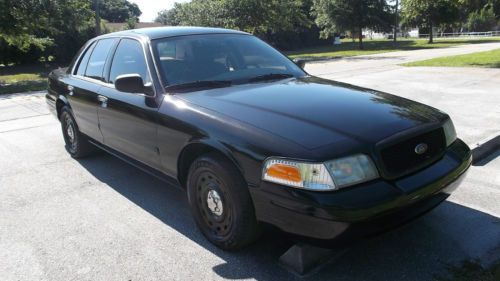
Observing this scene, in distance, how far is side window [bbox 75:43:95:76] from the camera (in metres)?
5.52

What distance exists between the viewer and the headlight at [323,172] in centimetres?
270

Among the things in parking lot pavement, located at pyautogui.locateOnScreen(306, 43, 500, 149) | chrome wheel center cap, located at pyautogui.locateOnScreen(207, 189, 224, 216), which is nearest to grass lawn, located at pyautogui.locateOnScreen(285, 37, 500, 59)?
parking lot pavement, located at pyautogui.locateOnScreen(306, 43, 500, 149)

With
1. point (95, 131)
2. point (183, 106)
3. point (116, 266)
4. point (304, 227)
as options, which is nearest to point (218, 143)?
point (183, 106)

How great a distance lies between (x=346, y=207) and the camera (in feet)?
8.58

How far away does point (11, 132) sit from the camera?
26.1 feet

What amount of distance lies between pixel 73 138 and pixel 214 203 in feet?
11.1

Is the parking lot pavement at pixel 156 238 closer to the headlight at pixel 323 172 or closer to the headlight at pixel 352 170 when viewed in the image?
the headlight at pixel 323 172

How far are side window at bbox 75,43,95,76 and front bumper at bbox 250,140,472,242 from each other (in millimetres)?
3498

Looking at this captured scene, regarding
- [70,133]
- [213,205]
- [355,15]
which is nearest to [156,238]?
[213,205]

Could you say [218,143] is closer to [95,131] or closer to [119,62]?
[119,62]

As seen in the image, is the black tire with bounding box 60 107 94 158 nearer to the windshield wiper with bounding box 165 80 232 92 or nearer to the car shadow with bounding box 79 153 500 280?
the car shadow with bounding box 79 153 500 280

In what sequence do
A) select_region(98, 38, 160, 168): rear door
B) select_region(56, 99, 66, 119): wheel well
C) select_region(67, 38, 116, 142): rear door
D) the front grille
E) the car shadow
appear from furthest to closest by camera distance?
select_region(56, 99, 66, 119): wheel well → select_region(67, 38, 116, 142): rear door → select_region(98, 38, 160, 168): rear door → the car shadow → the front grille

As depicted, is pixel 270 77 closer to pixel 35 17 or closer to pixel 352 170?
pixel 352 170

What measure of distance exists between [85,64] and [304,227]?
3939mm
